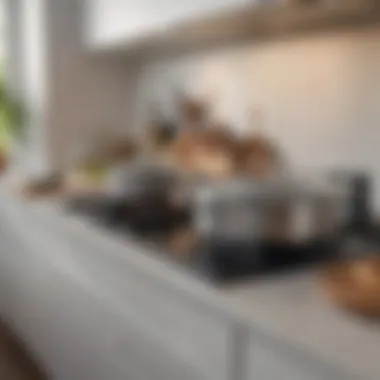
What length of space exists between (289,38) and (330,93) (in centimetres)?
27

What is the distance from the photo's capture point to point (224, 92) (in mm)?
2361

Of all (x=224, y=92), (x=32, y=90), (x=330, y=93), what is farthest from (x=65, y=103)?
(x=330, y=93)

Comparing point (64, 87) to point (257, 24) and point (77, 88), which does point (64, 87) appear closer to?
point (77, 88)

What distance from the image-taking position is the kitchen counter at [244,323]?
2.79 ft

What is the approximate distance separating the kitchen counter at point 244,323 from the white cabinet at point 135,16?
26.9 inches

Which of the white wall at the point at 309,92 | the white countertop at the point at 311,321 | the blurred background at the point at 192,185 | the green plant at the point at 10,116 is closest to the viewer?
the white countertop at the point at 311,321

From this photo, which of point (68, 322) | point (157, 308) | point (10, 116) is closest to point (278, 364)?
point (157, 308)

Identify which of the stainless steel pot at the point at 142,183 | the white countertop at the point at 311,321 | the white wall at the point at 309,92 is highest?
the white wall at the point at 309,92

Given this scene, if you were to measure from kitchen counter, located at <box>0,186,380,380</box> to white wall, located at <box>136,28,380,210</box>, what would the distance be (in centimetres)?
67

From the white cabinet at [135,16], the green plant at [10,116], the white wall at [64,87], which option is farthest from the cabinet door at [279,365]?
the green plant at [10,116]

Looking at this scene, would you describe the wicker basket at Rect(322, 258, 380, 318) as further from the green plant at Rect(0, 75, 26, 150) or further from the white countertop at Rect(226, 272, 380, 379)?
the green plant at Rect(0, 75, 26, 150)

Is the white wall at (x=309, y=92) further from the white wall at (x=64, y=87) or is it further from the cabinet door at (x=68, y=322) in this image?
the cabinet door at (x=68, y=322)

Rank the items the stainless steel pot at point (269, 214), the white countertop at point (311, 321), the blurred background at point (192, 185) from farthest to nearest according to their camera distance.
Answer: the stainless steel pot at point (269, 214) → the blurred background at point (192, 185) → the white countertop at point (311, 321)

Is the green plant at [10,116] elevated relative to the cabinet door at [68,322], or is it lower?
elevated
